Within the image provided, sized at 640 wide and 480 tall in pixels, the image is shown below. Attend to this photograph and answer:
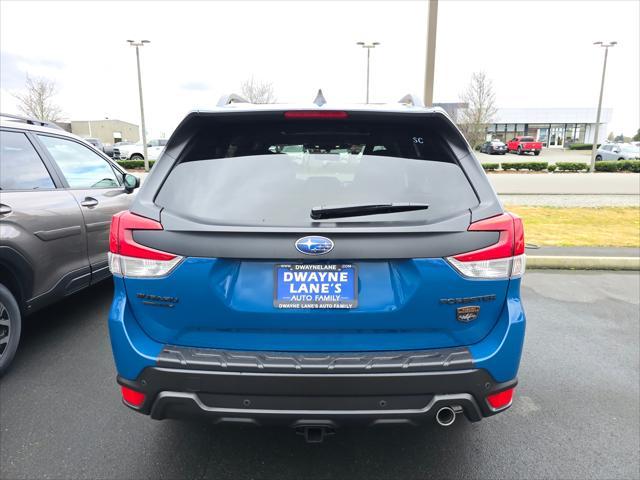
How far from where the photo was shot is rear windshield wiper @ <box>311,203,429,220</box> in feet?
6.18

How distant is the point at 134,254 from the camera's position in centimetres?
190

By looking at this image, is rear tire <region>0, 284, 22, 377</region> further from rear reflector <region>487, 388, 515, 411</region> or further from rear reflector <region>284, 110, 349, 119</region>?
rear reflector <region>487, 388, 515, 411</region>

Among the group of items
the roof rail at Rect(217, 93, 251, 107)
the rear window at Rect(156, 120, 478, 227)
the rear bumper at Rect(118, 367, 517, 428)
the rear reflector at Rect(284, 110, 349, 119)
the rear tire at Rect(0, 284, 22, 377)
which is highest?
the roof rail at Rect(217, 93, 251, 107)

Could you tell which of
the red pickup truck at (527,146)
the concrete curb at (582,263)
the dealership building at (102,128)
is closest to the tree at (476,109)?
the red pickup truck at (527,146)

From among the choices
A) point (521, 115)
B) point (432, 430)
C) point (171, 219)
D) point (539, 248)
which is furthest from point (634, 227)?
point (521, 115)

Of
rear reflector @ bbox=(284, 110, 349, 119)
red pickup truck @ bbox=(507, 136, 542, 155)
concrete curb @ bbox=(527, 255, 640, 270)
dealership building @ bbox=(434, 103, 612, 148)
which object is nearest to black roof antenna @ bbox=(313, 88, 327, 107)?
rear reflector @ bbox=(284, 110, 349, 119)

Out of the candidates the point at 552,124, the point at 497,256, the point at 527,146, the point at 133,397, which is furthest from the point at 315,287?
the point at 552,124

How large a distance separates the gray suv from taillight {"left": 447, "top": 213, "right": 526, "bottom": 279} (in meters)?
3.17

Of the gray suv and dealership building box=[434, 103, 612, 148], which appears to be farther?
dealership building box=[434, 103, 612, 148]

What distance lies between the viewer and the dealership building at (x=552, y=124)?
212 feet

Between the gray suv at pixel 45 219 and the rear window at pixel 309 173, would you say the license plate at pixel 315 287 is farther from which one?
the gray suv at pixel 45 219

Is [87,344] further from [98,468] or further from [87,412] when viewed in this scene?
[98,468]

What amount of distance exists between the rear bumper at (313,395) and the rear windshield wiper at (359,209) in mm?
666

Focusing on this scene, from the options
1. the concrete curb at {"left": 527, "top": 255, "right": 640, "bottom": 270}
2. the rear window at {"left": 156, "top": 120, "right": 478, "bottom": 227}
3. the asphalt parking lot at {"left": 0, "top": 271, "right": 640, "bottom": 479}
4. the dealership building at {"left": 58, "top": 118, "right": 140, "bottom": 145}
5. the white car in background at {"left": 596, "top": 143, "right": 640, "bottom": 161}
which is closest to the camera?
the rear window at {"left": 156, "top": 120, "right": 478, "bottom": 227}
